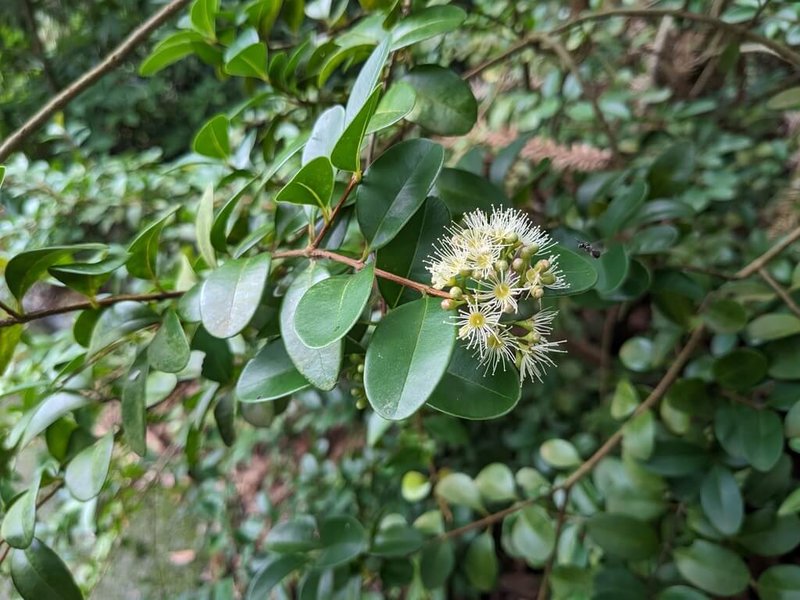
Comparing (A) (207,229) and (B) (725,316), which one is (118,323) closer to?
(A) (207,229)

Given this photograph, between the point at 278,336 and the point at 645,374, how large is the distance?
990 millimetres

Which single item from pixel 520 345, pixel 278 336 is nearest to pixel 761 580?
pixel 520 345

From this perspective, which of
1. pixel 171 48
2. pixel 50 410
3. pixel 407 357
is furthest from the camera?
pixel 171 48

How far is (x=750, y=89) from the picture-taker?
52.3 inches

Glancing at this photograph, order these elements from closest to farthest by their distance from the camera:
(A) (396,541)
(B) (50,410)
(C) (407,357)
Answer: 1. (C) (407,357)
2. (B) (50,410)
3. (A) (396,541)

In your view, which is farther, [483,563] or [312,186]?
[483,563]

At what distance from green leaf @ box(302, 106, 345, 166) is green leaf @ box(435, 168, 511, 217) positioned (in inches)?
5.4

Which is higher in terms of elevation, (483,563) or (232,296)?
(232,296)

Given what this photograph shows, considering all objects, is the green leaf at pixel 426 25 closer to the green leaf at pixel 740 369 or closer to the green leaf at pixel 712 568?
the green leaf at pixel 740 369

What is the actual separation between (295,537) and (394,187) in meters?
0.54

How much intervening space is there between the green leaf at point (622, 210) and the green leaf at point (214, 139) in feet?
1.56

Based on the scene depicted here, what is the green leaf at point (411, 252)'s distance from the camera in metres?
0.44

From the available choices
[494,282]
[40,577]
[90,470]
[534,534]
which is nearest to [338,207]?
[494,282]

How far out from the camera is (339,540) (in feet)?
2.42
